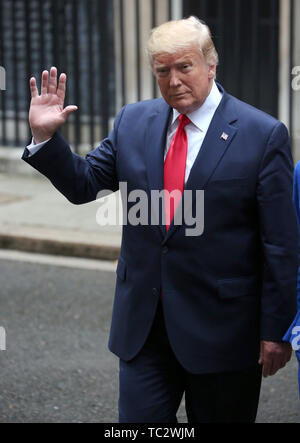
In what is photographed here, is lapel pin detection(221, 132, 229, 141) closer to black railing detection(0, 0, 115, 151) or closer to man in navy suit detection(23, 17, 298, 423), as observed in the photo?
man in navy suit detection(23, 17, 298, 423)

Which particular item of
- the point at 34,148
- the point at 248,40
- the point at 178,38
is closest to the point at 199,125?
the point at 178,38

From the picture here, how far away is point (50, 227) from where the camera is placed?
827cm

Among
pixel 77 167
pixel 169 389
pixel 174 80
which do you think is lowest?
pixel 169 389

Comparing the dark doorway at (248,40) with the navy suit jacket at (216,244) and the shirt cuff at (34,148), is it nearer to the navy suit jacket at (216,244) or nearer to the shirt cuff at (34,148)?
the navy suit jacket at (216,244)

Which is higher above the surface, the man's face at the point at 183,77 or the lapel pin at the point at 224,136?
the man's face at the point at 183,77

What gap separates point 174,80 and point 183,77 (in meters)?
0.03

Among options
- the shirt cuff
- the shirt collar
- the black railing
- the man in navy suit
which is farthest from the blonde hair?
the black railing

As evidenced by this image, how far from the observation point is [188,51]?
2898 millimetres

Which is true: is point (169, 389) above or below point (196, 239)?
below

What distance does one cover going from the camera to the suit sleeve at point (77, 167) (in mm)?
3000

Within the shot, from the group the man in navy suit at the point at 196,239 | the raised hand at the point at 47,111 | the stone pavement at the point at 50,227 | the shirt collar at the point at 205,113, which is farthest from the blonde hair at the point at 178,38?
the stone pavement at the point at 50,227

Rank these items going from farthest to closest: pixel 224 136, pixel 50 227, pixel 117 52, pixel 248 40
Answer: pixel 117 52 → pixel 248 40 → pixel 50 227 → pixel 224 136

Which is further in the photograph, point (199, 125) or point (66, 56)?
point (66, 56)

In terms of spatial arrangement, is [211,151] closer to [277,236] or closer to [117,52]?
[277,236]
